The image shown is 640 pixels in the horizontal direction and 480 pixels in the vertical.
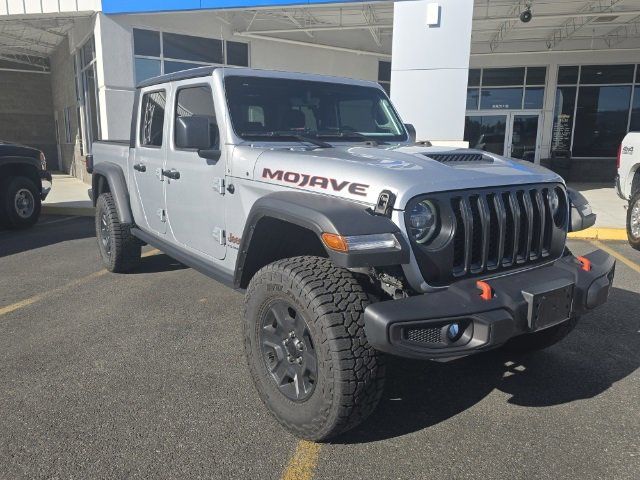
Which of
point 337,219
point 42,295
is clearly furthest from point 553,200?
point 42,295

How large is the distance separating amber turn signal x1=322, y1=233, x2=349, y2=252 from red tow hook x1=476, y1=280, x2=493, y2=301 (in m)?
0.66

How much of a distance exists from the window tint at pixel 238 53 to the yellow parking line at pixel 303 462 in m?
13.1

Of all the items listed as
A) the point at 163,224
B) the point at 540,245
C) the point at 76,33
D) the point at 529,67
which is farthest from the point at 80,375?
the point at 529,67

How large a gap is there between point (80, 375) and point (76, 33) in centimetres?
1376

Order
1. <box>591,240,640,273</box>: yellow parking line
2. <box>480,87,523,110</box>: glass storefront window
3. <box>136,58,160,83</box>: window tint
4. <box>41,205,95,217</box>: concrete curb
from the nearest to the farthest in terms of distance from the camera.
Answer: <box>591,240,640,273</box>: yellow parking line → <box>41,205,95,217</box>: concrete curb → <box>136,58,160,83</box>: window tint → <box>480,87,523,110</box>: glass storefront window

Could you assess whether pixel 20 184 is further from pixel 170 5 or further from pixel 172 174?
pixel 172 174

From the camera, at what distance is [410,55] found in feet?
31.5

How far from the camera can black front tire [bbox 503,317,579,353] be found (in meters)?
3.25

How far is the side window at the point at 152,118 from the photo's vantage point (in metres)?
4.32

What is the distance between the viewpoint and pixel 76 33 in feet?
46.3

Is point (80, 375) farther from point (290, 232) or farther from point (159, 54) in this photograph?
point (159, 54)

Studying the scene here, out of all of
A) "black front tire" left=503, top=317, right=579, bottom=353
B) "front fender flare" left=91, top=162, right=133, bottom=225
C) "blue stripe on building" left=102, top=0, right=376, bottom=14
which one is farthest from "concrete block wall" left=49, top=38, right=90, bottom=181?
"black front tire" left=503, top=317, right=579, bottom=353

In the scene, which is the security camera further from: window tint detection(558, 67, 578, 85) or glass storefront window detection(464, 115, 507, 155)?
glass storefront window detection(464, 115, 507, 155)

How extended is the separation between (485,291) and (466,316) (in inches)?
7.4
